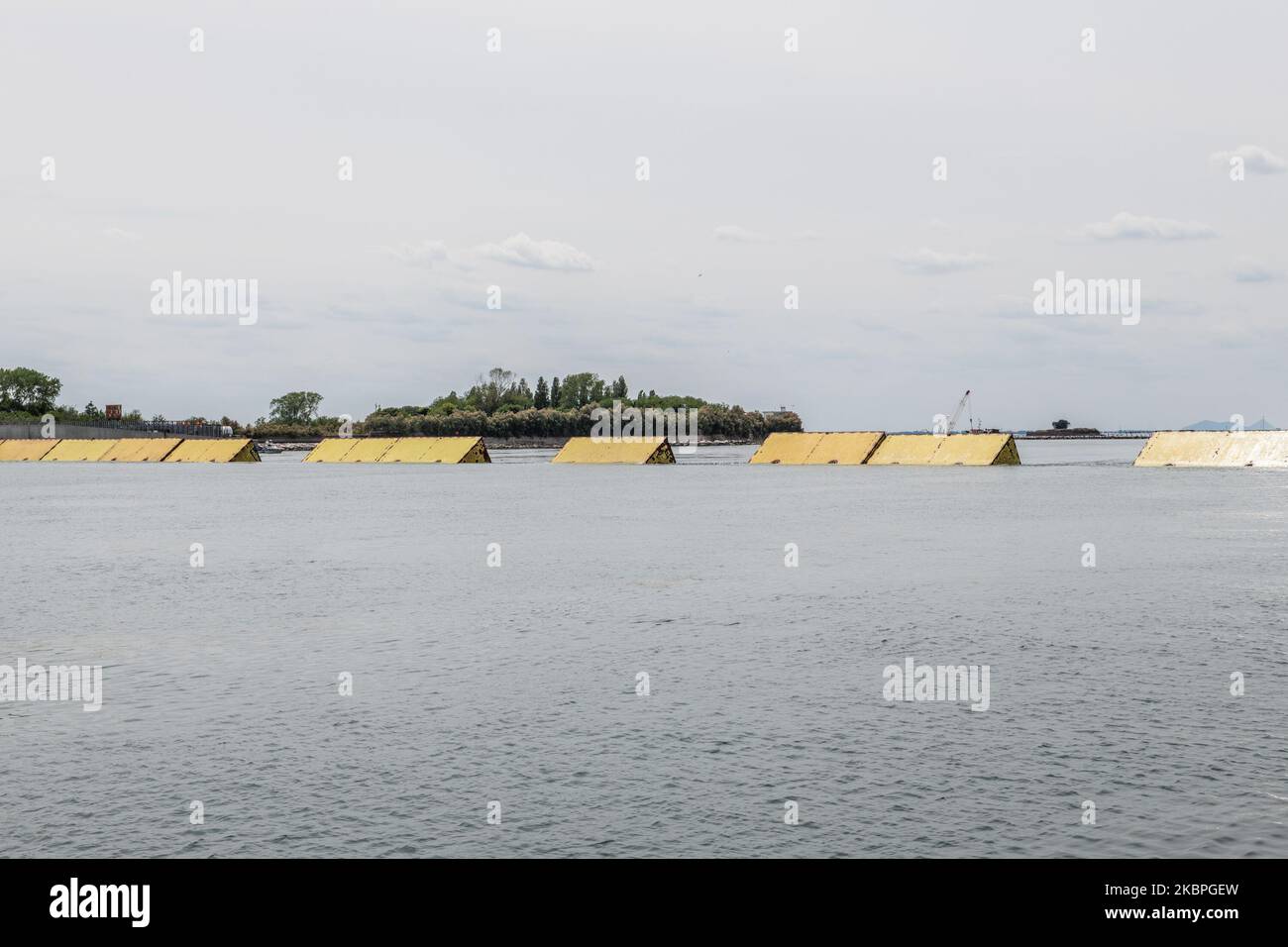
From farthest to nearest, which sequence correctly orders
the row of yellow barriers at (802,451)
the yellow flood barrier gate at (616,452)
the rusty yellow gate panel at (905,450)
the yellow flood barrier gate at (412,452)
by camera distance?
the yellow flood barrier gate at (412,452) < the yellow flood barrier gate at (616,452) < the rusty yellow gate panel at (905,450) < the row of yellow barriers at (802,451)

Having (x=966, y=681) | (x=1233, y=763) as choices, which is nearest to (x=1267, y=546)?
(x=966, y=681)

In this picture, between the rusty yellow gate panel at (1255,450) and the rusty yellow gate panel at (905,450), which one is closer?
the rusty yellow gate panel at (1255,450)

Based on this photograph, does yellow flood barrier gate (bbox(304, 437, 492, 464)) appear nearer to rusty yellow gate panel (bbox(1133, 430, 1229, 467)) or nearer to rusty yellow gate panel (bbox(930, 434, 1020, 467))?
rusty yellow gate panel (bbox(930, 434, 1020, 467))

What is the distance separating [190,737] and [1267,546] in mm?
37069

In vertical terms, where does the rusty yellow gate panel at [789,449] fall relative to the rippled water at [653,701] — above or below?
above

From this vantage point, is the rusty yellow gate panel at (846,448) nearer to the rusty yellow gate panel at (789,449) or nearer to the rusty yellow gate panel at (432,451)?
the rusty yellow gate panel at (789,449)

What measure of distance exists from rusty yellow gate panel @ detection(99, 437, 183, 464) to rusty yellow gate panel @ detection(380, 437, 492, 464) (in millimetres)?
41468

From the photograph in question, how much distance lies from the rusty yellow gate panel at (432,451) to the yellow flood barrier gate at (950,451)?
61154 mm

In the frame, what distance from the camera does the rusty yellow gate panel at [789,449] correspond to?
139500 millimetres

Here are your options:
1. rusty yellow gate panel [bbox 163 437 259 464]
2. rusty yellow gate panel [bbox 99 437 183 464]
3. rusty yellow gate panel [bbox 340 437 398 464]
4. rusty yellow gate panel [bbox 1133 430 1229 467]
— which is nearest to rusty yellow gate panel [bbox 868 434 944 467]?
rusty yellow gate panel [bbox 1133 430 1229 467]

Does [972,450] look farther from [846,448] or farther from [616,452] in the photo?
[616,452]

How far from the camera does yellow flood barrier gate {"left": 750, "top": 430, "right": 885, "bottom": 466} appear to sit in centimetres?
13400

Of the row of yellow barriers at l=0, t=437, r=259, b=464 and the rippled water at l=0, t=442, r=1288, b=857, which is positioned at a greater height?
the row of yellow barriers at l=0, t=437, r=259, b=464

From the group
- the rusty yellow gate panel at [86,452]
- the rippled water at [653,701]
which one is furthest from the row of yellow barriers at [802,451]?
the rippled water at [653,701]
